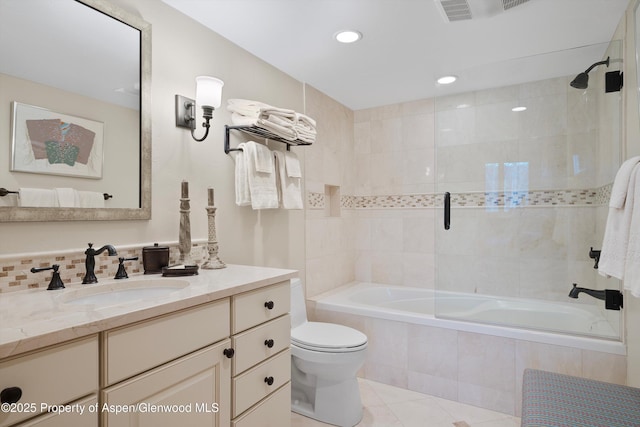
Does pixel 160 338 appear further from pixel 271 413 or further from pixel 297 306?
pixel 297 306

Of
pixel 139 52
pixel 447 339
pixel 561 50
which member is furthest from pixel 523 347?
pixel 139 52

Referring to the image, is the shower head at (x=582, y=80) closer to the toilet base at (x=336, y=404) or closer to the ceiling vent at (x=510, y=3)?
the ceiling vent at (x=510, y=3)

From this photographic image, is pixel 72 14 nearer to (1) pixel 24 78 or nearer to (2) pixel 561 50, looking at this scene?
(1) pixel 24 78

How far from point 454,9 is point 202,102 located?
1.35m

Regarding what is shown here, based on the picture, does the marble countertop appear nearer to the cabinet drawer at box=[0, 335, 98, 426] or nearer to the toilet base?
the cabinet drawer at box=[0, 335, 98, 426]

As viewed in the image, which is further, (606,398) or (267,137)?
(267,137)

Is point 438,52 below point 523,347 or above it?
above

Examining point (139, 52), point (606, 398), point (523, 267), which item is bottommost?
point (606, 398)

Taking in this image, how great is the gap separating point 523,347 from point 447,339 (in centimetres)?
44

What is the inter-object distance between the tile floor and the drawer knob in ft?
5.34

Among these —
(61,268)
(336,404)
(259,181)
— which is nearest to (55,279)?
(61,268)

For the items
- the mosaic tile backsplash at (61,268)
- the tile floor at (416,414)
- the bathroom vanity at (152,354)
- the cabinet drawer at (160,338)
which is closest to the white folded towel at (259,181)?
the bathroom vanity at (152,354)

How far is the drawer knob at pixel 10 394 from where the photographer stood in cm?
67

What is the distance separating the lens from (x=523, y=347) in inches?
81.3
